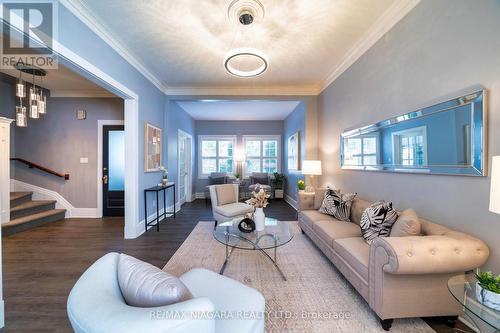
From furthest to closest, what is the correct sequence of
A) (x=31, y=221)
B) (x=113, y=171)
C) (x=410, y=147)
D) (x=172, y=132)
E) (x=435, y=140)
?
(x=172, y=132), (x=113, y=171), (x=31, y=221), (x=410, y=147), (x=435, y=140)

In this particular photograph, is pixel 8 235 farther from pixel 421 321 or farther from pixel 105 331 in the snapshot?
pixel 421 321

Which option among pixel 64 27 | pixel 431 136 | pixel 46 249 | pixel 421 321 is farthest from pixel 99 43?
pixel 421 321

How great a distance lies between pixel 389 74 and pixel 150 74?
3952 millimetres

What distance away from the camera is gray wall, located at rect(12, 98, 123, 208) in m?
4.48

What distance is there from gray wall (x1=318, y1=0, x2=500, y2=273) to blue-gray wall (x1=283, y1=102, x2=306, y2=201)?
189 centimetres

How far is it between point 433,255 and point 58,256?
4136 millimetres

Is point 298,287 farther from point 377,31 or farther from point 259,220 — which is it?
point 377,31

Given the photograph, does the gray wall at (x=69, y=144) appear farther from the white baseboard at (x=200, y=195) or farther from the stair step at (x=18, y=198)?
the white baseboard at (x=200, y=195)

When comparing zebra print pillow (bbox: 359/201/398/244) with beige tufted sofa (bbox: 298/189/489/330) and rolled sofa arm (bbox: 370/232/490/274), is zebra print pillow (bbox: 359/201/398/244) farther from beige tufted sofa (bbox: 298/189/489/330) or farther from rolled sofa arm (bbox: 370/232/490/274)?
rolled sofa arm (bbox: 370/232/490/274)

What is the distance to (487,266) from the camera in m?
1.48

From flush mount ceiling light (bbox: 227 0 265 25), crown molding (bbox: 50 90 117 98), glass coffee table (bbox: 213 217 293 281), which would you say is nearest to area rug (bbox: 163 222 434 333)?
glass coffee table (bbox: 213 217 293 281)

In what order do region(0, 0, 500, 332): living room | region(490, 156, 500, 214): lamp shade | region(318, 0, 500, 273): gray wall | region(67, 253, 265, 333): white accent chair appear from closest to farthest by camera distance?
region(67, 253, 265, 333): white accent chair → region(490, 156, 500, 214): lamp shade → region(0, 0, 500, 332): living room → region(318, 0, 500, 273): gray wall

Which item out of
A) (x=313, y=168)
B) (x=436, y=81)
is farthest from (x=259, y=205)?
(x=436, y=81)

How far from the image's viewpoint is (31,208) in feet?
13.1
